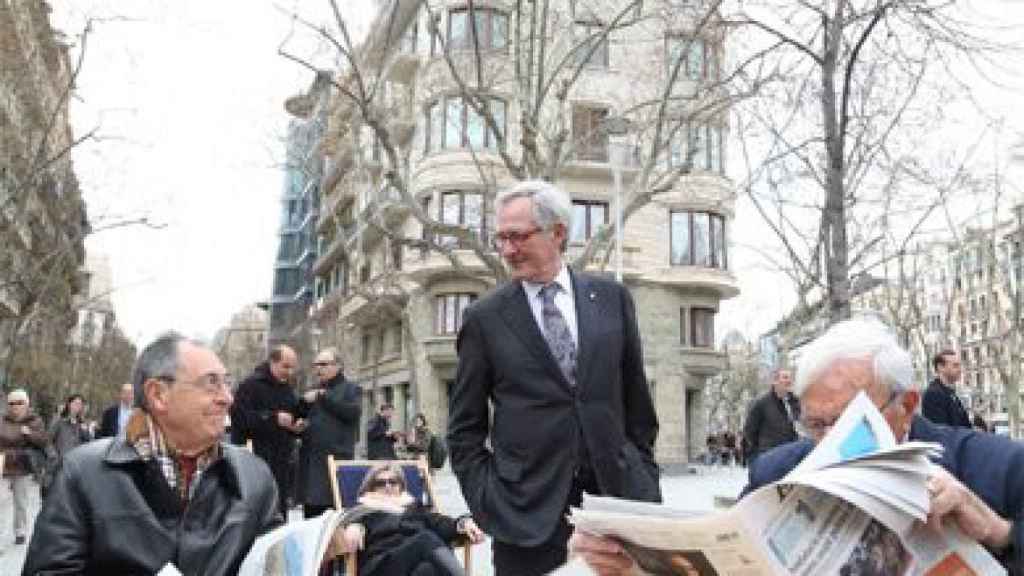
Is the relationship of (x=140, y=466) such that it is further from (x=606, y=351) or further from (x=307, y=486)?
(x=307, y=486)

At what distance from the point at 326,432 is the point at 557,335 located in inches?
199

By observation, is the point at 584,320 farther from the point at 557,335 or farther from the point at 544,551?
the point at 544,551

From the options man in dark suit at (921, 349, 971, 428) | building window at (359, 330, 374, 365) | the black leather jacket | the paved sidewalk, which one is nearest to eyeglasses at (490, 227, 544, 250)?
the paved sidewalk

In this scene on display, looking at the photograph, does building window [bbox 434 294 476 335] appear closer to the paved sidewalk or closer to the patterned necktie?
the paved sidewalk

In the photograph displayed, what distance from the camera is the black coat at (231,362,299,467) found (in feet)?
25.1

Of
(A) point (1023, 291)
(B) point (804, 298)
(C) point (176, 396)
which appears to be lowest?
(C) point (176, 396)

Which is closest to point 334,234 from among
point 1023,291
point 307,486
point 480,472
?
point 1023,291

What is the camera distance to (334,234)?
Result: 5459 centimetres

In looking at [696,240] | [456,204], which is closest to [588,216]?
[696,240]

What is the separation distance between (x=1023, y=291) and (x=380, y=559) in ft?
92.6

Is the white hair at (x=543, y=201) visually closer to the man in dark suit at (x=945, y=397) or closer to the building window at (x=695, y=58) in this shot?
the man in dark suit at (x=945, y=397)

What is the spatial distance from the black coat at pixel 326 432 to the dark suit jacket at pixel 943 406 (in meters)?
4.52

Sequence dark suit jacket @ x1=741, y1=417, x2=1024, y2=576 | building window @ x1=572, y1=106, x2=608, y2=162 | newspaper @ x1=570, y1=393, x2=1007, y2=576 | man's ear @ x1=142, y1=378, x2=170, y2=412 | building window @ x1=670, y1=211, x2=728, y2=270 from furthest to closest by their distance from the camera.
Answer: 1. building window @ x1=670, y1=211, x2=728, y2=270
2. building window @ x1=572, y1=106, x2=608, y2=162
3. man's ear @ x1=142, y1=378, x2=170, y2=412
4. dark suit jacket @ x1=741, y1=417, x2=1024, y2=576
5. newspaper @ x1=570, y1=393, x2=1007, y2=576

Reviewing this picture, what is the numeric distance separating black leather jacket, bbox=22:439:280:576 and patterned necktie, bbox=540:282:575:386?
1030 millimetres
